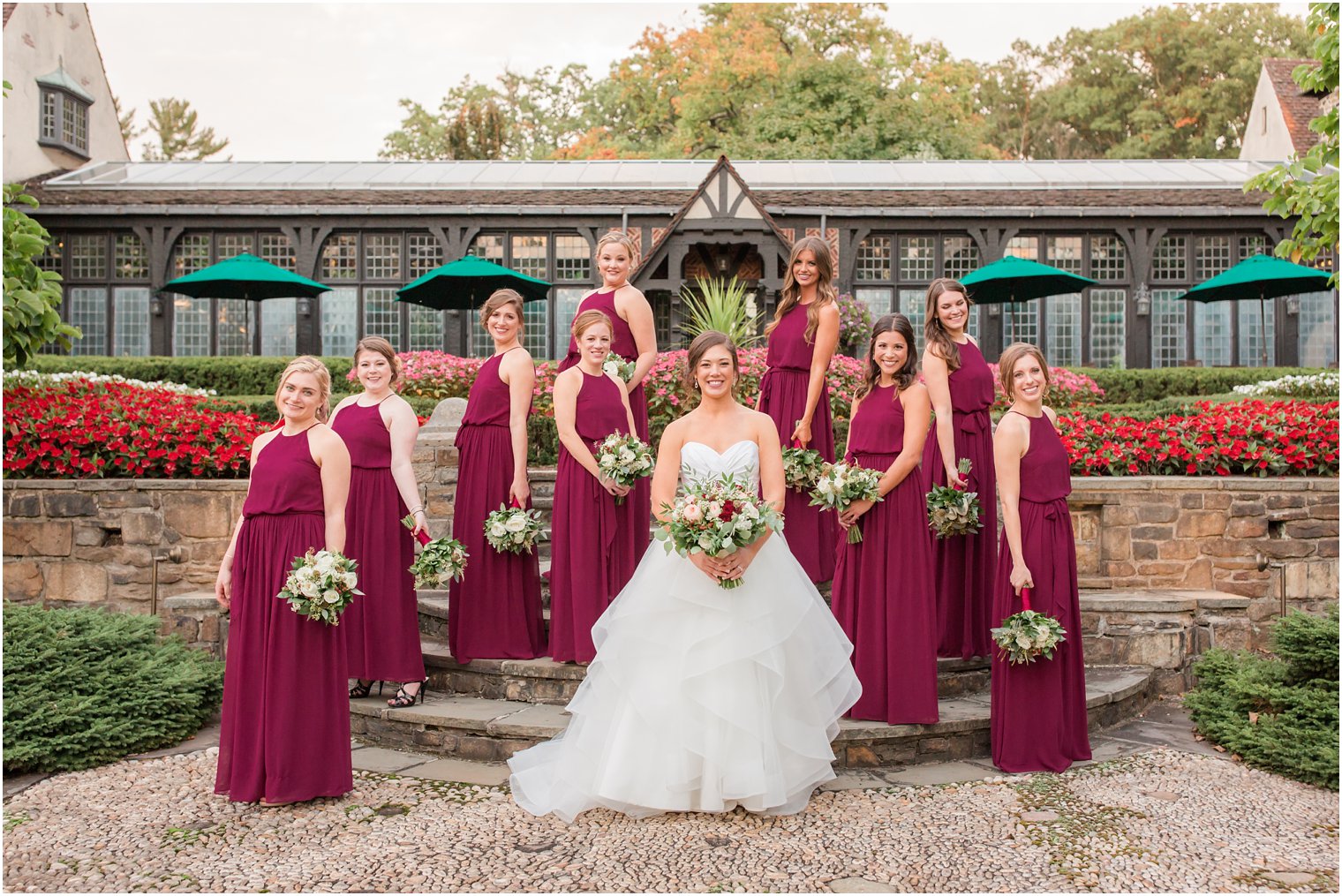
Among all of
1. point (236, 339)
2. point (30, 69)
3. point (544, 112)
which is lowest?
point (236, 339)

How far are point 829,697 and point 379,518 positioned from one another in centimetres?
268

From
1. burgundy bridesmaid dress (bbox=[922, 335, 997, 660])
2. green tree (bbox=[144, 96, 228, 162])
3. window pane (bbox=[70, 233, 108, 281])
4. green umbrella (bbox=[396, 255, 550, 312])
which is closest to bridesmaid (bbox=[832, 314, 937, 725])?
burgundy bridesmaid dress (bbox=[922, 335, 997, 660])

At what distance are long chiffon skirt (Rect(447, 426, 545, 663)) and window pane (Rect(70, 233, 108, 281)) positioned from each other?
1815 centimetres

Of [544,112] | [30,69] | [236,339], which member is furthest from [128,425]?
[544,112]

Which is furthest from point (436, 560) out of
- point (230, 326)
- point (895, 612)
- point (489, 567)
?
point (230, 326)

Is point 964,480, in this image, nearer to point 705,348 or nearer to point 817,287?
point 817,287

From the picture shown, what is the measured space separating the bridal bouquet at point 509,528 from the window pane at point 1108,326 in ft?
56.8

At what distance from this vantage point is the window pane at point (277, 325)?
2077 cm

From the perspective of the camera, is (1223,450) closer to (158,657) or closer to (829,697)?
(829,697)

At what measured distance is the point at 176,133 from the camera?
155 feet

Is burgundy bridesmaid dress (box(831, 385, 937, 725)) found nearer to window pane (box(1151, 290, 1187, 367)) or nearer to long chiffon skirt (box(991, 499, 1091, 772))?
long chiffon skirt (box(991, 499, 1091, 772))

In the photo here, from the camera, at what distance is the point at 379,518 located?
5738 mm

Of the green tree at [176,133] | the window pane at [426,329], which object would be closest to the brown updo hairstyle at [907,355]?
the window pane at [426,329]

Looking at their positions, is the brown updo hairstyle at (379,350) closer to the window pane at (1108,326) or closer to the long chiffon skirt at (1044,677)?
the long chiffon skirt at (1044,677)
